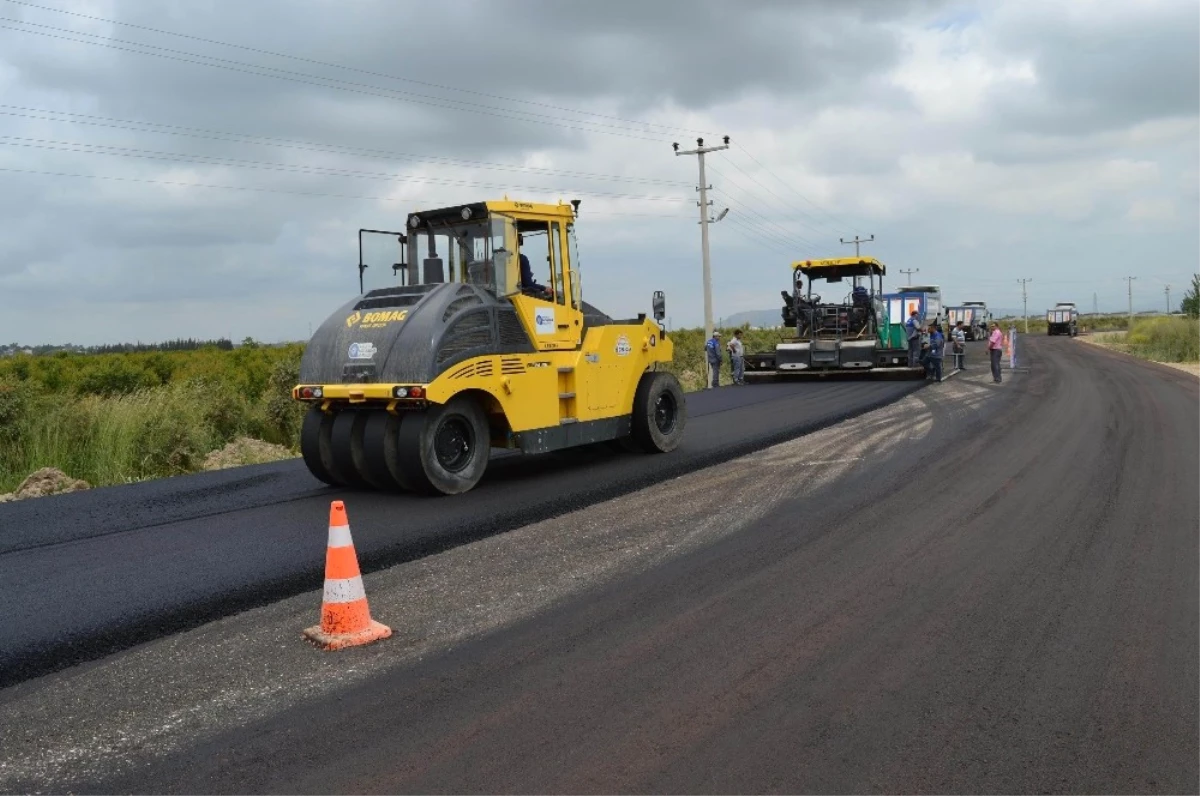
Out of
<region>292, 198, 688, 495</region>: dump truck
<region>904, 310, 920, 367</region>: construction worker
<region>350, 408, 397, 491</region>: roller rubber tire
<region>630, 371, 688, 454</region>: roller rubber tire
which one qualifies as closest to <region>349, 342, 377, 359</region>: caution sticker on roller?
<region>292, 198, 688, 495</region>: dump truck

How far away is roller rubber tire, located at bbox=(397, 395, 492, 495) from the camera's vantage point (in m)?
8.27

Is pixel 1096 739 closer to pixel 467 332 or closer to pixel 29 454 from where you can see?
pixel 467 332

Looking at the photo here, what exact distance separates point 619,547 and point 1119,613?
307cm

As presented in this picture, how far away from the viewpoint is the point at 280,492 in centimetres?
902

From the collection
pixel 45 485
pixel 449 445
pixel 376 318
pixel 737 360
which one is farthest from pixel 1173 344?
pixel 45 485

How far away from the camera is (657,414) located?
11305 millimetres

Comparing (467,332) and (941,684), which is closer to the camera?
(941,684)

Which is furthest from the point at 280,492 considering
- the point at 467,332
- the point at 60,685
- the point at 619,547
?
the point at 60,685

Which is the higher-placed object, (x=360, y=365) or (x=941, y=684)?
(x=360, y=365)

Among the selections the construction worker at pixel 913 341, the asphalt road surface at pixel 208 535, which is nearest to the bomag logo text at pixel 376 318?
the asphalt road surface at pixel 208 535

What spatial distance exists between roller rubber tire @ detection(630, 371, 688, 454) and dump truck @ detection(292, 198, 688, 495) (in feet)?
0.30

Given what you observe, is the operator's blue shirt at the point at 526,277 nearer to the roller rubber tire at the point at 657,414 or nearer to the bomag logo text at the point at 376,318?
the bomag logo text at the point at 376,318

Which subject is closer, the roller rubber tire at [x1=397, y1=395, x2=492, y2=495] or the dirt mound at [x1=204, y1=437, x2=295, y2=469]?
the roller rubber tire at [x1=397, y1=395, x2=492, y2=495]

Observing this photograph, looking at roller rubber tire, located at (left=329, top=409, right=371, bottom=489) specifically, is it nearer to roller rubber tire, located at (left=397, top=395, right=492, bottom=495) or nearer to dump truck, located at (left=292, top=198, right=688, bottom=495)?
dump truck, located at (left=292, top=198, right=688, bottom=495)
